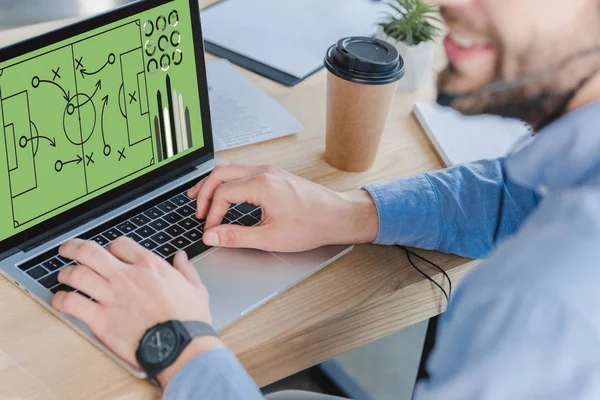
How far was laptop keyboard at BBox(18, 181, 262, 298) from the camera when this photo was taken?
90 centimetres

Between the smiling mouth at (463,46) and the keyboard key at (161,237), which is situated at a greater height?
the smiling mouth at (463,46)

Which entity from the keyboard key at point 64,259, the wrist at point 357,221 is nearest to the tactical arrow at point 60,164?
the keyboard key at point 64,259

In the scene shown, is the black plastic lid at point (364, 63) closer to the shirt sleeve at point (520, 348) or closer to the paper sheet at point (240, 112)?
the paper sheet at point (240, 112)

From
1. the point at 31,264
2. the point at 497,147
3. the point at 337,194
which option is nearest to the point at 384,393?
the point at 497,147

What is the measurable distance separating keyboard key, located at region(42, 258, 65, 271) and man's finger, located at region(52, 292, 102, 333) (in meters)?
0.07

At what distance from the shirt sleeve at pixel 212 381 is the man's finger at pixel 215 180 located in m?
0.24

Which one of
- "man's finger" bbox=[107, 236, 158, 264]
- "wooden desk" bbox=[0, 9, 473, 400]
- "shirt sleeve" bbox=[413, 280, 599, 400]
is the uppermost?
"shirt sleeve" bbox=[413, 280, 599, 400]

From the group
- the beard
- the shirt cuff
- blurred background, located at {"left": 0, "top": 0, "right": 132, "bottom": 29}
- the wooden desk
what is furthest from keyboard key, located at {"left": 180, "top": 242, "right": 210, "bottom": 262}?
blurred background, located at {"left": 0, "top": 0, "right": 132, "bottom": 29}

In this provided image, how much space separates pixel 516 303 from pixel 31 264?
0.56 metres

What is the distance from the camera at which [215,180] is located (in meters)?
0.99

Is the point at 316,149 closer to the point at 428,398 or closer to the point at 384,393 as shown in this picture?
the point at 428,398

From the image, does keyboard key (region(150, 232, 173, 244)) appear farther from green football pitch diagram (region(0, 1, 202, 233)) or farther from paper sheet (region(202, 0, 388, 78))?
paper sheet (region(202, 0, 388, 78))

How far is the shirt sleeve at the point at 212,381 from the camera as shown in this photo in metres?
0.79

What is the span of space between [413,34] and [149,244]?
580mm
